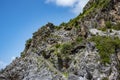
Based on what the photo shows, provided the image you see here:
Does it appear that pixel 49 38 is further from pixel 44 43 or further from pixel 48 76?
pixel 48 76

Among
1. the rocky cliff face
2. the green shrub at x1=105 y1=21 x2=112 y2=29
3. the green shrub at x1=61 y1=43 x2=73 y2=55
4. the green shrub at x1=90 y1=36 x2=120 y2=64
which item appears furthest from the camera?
the green shrub at x1=105 y1=21 x2=112 y2=29

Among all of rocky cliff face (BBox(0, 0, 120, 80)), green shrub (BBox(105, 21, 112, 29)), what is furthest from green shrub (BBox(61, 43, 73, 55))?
green shrub (BBox(105, 21, 112, 29))

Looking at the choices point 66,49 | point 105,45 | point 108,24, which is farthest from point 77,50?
point 108,24

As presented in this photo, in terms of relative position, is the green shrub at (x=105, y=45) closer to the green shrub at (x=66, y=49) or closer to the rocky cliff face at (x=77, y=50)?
the rocky cliff face at (x=77, y=50)

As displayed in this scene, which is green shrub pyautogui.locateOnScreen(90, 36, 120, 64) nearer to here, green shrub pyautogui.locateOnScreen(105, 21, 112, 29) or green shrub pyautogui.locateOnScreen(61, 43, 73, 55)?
green shrub pyautogui.locateOnScreen(61, 43, 73, 55)

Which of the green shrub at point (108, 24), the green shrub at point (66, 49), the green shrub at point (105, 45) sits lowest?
the green shrub at point (105, 45)

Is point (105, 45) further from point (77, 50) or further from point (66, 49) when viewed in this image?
point (66, 49)

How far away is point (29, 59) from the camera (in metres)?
57.1

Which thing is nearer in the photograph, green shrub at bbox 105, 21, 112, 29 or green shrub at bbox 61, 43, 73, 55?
green shrub at bbox 61, 43, 73, 55

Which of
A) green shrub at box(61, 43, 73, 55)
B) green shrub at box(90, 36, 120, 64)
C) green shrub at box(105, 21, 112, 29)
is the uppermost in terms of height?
green shrub at box(105, 21, 112, 29)

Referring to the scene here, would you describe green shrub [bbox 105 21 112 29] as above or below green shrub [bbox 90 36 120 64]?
above

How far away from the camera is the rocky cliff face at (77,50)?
159 ft

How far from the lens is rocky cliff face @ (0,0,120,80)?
4844 centimetres

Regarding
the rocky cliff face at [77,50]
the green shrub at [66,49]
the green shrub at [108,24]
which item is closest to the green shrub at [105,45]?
the rocky cliff face at [77,50]
